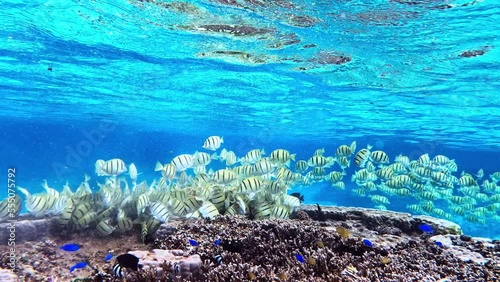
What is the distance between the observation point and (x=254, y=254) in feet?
20.0

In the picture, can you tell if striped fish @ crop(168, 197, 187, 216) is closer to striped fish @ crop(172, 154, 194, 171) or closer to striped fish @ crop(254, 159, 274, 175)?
striped fish @ crop(172, 154, 194, 171)

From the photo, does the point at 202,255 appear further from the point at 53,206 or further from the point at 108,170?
the point at 108,170

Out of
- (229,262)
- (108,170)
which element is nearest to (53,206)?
(108,170)

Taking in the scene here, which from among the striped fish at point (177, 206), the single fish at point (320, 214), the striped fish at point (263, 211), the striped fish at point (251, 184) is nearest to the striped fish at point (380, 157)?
the single fish at point (320, 214)

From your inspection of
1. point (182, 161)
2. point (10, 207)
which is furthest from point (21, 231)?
point (182, 161)

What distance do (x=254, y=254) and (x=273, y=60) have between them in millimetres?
12961

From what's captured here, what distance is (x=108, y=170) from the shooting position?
8461mm

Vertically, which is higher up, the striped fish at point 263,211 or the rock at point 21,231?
the striped fish at point 263,211

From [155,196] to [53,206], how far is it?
6.76 feet

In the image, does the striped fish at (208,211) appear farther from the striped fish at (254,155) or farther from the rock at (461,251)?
the rock at (461,251)

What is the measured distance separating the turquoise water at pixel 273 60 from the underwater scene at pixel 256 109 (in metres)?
0.11

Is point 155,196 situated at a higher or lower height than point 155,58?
lower

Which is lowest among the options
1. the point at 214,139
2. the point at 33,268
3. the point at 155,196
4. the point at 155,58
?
the point at 33,268

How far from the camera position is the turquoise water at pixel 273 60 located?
1176 cm
